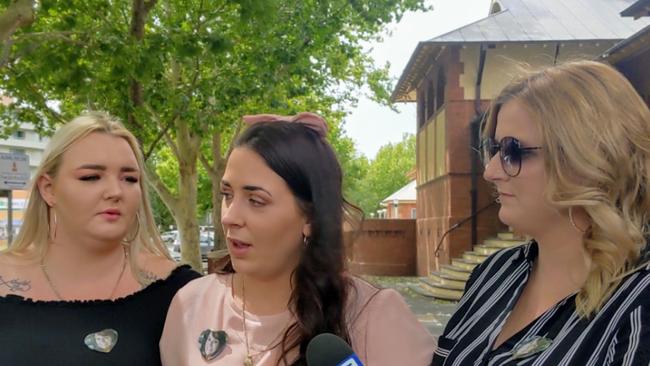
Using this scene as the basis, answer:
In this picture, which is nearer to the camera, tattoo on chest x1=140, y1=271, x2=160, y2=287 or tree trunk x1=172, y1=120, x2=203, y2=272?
tattoo on chest x1=140, y1=271, x2=160, y2=287

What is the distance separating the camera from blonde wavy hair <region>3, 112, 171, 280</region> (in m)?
3.00

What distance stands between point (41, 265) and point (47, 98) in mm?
14778

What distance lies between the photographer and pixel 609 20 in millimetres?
18922

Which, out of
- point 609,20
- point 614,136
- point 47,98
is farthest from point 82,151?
point 609,20

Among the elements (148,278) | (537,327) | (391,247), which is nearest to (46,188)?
(148,278)

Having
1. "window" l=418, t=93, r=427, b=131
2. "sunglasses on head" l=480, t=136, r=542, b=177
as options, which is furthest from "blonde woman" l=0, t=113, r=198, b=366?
"window" l=418, t=93, r=427, b=131

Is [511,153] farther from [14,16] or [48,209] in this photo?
[14,16]

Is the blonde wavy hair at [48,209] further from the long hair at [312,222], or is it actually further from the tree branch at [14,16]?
the tree branch at [14,16]

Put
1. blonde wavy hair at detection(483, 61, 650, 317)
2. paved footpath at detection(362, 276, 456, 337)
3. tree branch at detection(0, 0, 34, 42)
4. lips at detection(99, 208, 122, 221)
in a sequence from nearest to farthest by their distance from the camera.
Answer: blonde wavy hair at detection(483, 61, 650, 317), lips at detection(99, 208, 122, 221), tree branch at detection(0, 0, 34, 42), paved footpath at detection(362, 276, 456, 337)

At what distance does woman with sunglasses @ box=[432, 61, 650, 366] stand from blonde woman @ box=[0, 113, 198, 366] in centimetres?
126

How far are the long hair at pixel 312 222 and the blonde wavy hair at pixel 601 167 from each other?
28.3 inches

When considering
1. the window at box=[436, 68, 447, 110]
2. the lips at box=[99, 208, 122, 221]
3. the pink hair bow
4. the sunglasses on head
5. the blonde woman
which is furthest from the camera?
the window at box=[436, 68, 447, 110]

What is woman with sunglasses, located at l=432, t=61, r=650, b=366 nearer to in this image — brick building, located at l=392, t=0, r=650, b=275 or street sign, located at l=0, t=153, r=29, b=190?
street sign, located at l=0, t=153, r=29, b=190

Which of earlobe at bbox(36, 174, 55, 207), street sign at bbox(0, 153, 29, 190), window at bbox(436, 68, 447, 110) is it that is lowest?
earlobe at bbox(36, 174, 55, 207)
